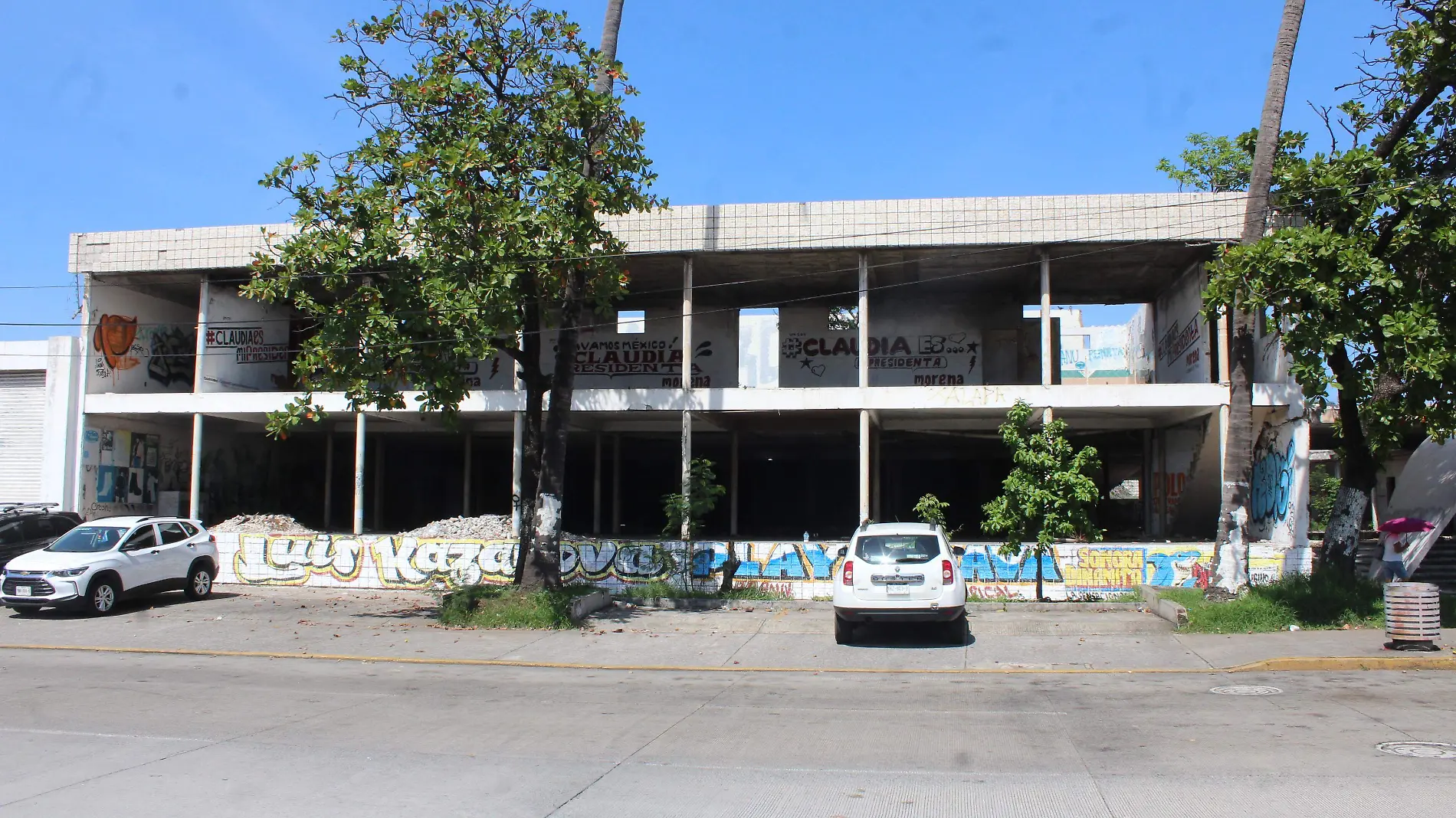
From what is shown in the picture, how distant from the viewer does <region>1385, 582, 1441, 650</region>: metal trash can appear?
12602 mm

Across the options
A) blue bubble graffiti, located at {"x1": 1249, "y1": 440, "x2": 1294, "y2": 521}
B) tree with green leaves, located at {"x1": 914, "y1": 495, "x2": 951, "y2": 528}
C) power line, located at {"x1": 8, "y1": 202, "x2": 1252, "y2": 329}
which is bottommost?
tree with green leaves, located at {"x1": 914, "y1": 495, "x2": 951, "y2": 528}

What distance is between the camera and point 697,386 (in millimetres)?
25344

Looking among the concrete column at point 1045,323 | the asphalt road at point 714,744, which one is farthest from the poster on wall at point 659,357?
the asphalt road at point 714,744

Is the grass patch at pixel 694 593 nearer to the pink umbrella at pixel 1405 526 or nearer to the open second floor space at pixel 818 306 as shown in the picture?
the open second floor space at pixel 818 306

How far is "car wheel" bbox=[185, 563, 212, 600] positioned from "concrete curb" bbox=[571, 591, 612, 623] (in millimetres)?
7935

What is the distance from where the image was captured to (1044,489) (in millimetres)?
18016

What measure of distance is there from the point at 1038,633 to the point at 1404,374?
20.8 feet

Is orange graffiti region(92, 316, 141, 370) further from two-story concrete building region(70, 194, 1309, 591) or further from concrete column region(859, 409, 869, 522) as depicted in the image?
concrete column region(859, 409, 869, 522)

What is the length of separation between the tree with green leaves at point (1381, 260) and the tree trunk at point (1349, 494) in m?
0.50

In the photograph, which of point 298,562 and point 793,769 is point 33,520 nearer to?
point 298,562

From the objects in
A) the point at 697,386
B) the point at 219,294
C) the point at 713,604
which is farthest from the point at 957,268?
the point at 219,294

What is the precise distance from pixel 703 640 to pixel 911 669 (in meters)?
3.79

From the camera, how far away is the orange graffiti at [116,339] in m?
24.4

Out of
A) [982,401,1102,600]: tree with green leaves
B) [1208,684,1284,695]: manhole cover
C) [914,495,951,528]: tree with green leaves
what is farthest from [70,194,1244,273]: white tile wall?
[1208,684,1284,695]: manhole cover
